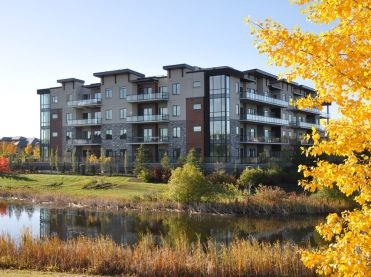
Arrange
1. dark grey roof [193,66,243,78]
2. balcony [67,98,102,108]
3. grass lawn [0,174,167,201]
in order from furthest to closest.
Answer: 1. balcony [67,98,102,108]
2. dark grey roof [193,66,243,78]
3. grass lawn [0,174,167,201]

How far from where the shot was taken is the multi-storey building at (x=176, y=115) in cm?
5225

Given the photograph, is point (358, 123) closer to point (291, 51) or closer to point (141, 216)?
point (291, 51)

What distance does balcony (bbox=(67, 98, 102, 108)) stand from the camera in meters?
61.4

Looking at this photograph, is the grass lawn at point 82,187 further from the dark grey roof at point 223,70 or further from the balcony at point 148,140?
the dark grey roof at point 223,70

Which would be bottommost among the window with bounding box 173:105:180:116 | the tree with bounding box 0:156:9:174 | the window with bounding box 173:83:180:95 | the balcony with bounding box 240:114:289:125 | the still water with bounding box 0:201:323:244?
the still water with bounding box 0:201:323:244

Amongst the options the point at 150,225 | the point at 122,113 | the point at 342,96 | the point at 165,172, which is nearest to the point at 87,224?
the point at 150,225

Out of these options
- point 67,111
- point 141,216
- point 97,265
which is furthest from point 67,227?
point 67,111

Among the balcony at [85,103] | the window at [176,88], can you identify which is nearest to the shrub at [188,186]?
the window at [176,88]

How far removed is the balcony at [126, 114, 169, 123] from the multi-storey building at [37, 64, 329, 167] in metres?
0.12

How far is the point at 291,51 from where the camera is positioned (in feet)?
21.3

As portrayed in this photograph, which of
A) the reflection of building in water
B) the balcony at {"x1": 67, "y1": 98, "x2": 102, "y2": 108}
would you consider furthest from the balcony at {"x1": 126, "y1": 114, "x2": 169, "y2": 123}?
the reflection of building in water

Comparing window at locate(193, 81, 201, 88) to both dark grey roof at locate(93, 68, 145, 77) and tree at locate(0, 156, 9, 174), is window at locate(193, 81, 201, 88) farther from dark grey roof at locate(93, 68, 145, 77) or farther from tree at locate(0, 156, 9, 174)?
tree at locate(0, 156, 9, 174)

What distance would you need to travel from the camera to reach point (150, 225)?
2620 cm

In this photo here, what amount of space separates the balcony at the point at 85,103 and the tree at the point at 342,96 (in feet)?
185
